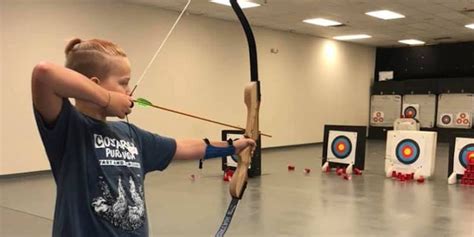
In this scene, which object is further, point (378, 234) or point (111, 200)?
point (378, 234)

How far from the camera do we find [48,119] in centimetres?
91

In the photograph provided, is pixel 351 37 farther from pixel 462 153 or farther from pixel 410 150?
pixel 462 153

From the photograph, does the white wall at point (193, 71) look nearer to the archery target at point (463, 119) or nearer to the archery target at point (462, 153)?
the archery target at point (463, 119)

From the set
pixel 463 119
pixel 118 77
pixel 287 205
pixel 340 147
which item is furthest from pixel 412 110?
pixel 118 77

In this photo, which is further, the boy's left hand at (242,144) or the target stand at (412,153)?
the target stand at (412,153)

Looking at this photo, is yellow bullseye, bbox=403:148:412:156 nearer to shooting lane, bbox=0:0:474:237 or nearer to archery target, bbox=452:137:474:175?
shooting lane, bbox=0:0:474:237

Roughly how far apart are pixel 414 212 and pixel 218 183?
6.67 ft

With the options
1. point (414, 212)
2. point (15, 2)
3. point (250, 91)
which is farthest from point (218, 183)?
point (250, 91)

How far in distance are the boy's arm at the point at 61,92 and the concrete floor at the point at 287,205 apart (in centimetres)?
233

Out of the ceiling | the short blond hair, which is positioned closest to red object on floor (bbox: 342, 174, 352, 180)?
the ceiling

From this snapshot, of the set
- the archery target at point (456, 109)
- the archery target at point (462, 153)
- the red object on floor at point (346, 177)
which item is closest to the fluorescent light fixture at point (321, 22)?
the red object on floor at point (346, 177)

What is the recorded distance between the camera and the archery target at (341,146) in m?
6.23

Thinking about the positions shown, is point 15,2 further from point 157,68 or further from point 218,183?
point 218,183

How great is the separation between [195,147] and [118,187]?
334 mm
